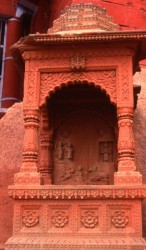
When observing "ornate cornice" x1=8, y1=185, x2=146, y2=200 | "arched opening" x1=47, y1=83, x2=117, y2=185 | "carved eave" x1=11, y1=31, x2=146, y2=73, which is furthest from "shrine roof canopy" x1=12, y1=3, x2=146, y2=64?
"ornate cornice" x1=8, y1=185, x2=146, y2=200

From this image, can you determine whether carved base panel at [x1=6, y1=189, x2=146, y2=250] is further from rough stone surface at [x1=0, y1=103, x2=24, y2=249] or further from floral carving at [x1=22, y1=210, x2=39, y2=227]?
rough stone surface at [x1=0, y1=103, x2=24, y2=249]

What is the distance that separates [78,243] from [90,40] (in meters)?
3.11

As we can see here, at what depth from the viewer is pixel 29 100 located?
6230 millimetres

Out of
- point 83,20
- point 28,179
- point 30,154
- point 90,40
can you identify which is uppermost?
point 83,20

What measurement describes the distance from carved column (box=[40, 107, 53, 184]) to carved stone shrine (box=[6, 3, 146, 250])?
0.06ft

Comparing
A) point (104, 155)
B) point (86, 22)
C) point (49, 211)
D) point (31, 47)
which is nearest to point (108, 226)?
point (49, 211)

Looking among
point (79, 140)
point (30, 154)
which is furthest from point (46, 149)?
point (30, 154)

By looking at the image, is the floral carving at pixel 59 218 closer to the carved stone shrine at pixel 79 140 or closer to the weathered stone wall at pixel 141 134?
the carved stone shrine at pixel 79 140

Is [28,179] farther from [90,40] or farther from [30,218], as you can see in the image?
[90,40]

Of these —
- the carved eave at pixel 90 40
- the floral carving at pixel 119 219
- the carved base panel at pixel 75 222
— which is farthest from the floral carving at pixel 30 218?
the carved eave at pixel 90 40

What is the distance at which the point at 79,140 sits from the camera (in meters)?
7.57

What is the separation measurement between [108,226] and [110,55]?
8.93 ft

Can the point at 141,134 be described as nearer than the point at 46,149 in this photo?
No

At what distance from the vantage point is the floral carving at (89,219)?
19.2ft
